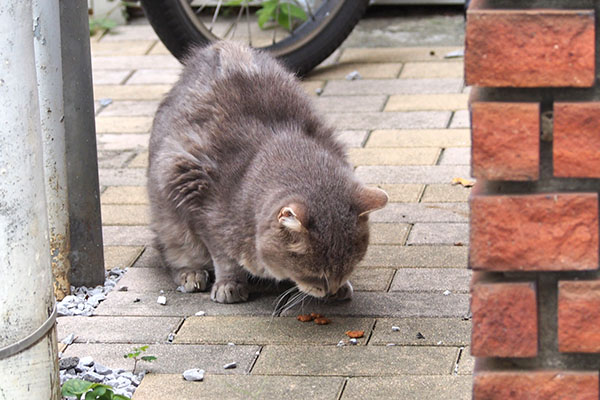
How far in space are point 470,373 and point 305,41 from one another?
3370 mm

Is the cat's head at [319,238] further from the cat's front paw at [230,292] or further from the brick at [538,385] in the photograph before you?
the brick at [538,385]

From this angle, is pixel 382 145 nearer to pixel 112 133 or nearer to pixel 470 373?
pixel 112 133

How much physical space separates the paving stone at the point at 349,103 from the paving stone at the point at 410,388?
110 inches

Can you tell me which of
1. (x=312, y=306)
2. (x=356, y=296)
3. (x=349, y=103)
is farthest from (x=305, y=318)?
(x=349, y=103)

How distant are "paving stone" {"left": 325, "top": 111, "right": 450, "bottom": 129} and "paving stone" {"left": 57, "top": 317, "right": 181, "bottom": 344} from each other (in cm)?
212

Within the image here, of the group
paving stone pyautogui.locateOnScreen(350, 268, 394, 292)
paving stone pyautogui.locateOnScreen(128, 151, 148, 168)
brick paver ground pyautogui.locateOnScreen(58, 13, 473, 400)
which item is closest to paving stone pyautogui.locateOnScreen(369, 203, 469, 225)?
brick paver ground pyautogui.locateOnScreen(58, 13, 473, 400)

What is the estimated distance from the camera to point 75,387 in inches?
102

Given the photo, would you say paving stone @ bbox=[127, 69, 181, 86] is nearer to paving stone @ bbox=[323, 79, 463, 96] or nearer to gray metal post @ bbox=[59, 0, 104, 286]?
paving stone @ bbox=[323, 79, 463, 96]

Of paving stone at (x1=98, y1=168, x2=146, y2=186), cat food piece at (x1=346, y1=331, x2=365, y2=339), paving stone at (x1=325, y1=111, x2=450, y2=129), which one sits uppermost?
paving stone at (x1=325, y1=111, x2=450, y2=129)

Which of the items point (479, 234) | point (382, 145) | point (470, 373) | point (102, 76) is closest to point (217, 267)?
point (470, 373)

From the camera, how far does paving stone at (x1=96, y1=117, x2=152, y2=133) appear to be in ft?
17.6

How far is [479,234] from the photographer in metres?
1.73

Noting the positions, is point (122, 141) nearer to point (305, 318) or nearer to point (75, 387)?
point (305, 318)

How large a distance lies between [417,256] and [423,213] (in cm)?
44
